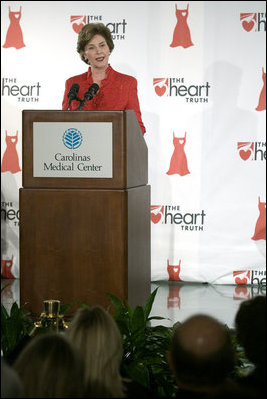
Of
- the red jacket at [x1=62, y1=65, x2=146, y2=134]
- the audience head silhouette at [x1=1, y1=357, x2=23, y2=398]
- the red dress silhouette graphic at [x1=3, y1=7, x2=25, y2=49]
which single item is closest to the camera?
the audience head silhouette at [x1=1, y1=357, x2=23, y2=398]

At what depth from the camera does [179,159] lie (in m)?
6.31

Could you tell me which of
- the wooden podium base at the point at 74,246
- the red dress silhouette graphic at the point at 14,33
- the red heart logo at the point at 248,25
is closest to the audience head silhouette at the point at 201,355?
the wooden podium base at the point at 74,246

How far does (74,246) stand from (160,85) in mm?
2978

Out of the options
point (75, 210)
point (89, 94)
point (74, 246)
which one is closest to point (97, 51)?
point (89, 94)

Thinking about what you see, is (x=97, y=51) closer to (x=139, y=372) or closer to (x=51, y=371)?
(x=139, y=372)

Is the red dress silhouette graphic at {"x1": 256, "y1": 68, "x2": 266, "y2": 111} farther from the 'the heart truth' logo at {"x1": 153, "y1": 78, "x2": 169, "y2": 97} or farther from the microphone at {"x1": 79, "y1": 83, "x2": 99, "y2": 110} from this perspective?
the microphone at {"x1": 79, "y1": 83, "x2": 99, "y2": 110}

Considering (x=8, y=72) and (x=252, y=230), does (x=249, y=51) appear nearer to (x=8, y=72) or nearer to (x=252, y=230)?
(x=252, y=230)

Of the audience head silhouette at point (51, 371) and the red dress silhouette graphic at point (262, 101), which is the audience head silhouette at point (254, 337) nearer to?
the audience head silhouette at point (51, 371)

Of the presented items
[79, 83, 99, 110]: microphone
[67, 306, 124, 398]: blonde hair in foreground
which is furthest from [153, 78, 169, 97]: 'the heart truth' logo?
[67, 306, 124, 398]: blonde hair in foreground

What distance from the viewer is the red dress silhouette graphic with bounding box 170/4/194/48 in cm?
625

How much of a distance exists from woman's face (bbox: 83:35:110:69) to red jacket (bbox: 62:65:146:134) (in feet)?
0.27

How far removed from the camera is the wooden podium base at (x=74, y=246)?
12.0ft

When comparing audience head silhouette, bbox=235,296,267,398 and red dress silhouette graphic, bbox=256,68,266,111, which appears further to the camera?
red dress silhouette graphic, bbox=256,68,266,111

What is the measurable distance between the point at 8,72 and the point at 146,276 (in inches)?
118
